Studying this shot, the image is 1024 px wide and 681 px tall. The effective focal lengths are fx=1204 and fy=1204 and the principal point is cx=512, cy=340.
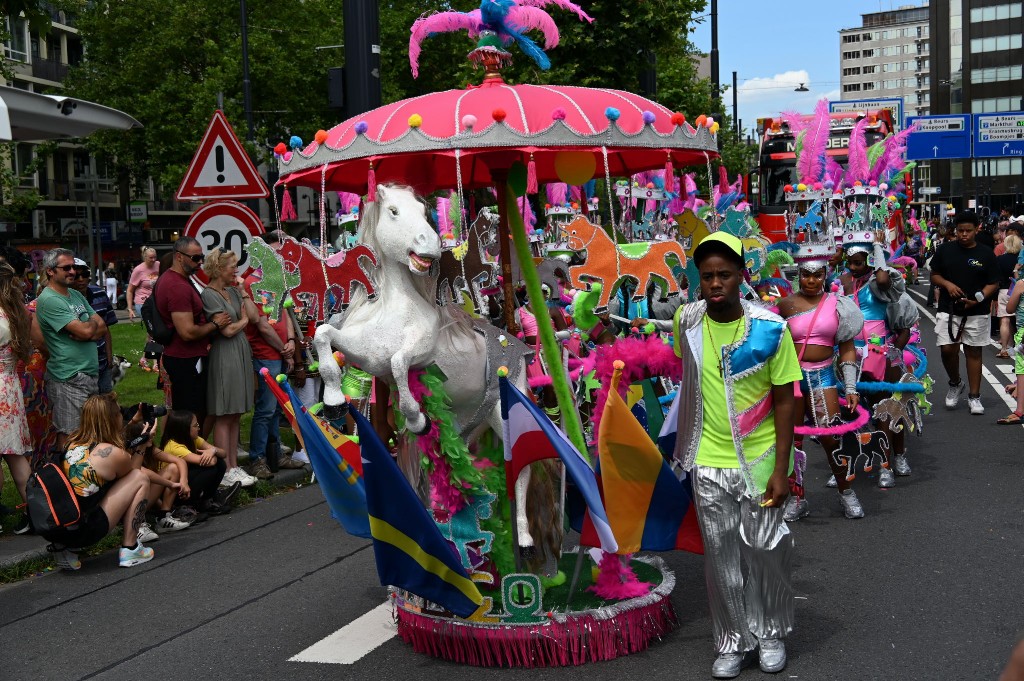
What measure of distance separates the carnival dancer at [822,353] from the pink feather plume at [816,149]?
243 inches

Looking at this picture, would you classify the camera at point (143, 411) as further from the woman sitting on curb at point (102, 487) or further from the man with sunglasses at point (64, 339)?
the man with sunglasses at point (64, 339)

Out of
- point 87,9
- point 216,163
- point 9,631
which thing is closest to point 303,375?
point 216,163

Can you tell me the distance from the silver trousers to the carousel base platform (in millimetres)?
477

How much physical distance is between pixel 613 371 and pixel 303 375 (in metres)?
5.78

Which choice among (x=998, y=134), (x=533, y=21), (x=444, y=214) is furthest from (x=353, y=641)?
(x=998, y=134)

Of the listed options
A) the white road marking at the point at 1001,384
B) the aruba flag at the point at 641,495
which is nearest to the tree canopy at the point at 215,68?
the white road marking at the point at 1001,384

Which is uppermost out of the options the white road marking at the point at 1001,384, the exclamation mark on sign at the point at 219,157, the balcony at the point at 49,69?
the balcony at the point at 49,69

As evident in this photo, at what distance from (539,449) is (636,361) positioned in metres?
0.68

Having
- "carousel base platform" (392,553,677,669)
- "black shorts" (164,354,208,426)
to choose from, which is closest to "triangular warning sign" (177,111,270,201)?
"black shorts" (164,354,208,426)

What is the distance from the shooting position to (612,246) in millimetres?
6078

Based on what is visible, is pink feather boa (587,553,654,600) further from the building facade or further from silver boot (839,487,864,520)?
the building facade

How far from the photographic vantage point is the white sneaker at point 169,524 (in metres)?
8.38

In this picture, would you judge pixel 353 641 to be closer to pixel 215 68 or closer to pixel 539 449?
pixel 539 449

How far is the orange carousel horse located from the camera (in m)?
6.02
